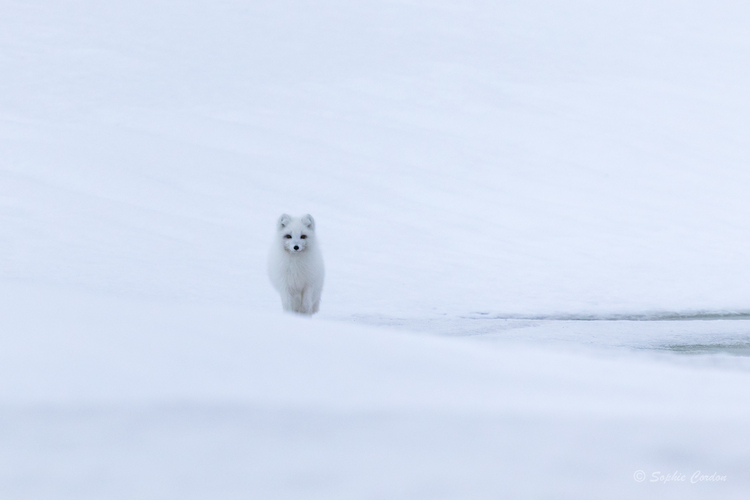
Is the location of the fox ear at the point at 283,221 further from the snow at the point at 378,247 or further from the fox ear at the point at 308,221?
the snow at the point at 378,247

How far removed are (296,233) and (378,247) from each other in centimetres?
341

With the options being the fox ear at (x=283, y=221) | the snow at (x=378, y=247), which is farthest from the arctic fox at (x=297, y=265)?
the snow at (x=378, y=247)

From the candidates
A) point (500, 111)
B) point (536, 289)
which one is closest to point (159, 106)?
point (500, 111)

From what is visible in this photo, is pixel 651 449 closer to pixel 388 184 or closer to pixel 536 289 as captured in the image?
pixel 536 289

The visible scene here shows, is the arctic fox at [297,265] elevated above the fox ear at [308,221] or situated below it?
below

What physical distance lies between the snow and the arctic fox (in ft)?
1.72

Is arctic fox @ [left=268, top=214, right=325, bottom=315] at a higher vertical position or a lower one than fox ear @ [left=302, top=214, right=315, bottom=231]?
lower

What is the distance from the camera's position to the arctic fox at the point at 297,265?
18.8 ft

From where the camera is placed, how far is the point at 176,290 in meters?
7.29

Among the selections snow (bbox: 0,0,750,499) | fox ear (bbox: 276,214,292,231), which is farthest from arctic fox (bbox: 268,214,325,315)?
snow (bbox: 0,0,750,499)

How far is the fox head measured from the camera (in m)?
5.61

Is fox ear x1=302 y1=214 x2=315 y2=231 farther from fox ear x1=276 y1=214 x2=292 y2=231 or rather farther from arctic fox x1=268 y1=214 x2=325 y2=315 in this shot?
fox ear x1=276 y1=214 x2=292 y2=231

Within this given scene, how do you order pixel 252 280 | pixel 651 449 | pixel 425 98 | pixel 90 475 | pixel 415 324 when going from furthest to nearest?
pixel 425 98 → pixel 252 280 → pixel 415 324 → pixel 651 449 → pixel 90 475

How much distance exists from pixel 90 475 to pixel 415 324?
5.03 metres
